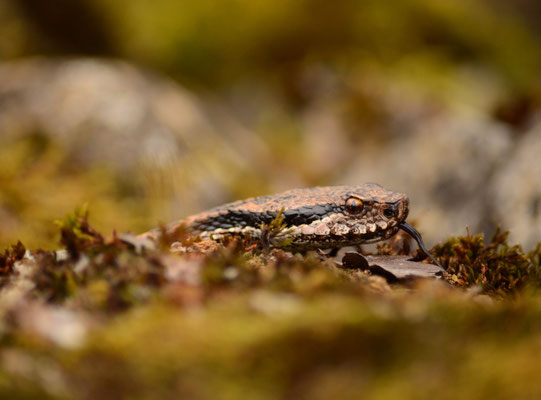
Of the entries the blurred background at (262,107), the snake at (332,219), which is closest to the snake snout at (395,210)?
the snake at (332,219)

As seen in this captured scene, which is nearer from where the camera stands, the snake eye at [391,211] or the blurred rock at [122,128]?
the snake eye at [391,211]

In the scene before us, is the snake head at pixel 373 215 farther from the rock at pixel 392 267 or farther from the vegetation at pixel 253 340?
the vegetation at pixel 253 340

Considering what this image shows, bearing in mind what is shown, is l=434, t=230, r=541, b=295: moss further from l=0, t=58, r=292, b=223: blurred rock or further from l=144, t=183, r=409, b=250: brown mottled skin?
l=0, t=58, r=292, b=223: blurred rock

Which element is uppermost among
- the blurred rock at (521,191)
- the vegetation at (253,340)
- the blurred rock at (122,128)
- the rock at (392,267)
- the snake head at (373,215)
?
the blurred rock at (122,128)

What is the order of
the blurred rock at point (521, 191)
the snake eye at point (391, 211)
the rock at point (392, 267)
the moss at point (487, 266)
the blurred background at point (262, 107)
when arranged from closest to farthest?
the rock at point (392, 267), the moss at point (487, 266), the snake eye at point (391, 211), the blurred rock at point (521, 191), the blurred background at point (262, 107)

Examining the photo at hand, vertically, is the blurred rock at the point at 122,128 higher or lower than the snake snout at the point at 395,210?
higher

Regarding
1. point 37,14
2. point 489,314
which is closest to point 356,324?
point 489,314

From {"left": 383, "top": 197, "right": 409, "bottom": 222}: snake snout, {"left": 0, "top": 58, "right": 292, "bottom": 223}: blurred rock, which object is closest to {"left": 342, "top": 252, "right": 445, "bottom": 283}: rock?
{"left": 383, "top": 197, "right": 409, "bottom": 222}: snake snout
